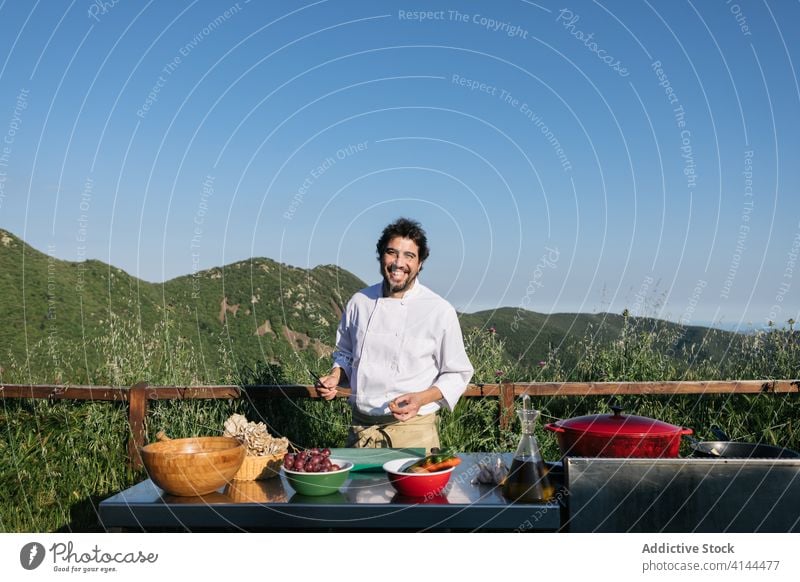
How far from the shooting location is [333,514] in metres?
2.94

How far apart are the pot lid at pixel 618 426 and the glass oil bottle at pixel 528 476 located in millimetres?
212

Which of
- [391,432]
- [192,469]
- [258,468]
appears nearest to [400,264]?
[391,432]

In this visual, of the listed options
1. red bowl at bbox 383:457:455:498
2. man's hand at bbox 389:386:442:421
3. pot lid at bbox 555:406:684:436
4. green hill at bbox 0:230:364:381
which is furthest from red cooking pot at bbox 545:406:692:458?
green hill at bbox 0:230:364:381

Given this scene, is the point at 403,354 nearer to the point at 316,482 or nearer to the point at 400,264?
the point at 400,264

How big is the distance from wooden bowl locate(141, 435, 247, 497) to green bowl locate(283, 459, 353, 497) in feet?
0.95

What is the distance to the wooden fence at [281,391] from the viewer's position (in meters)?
6.33

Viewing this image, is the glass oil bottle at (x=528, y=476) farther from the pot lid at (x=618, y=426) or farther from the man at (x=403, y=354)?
the man at (x=403, y=354)

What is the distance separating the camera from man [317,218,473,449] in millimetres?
4355

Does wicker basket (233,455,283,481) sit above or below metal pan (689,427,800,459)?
above

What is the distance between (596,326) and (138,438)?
519 centimetres

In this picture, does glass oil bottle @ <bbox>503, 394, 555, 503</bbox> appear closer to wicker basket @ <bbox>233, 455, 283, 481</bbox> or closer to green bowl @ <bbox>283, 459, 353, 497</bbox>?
green bowl @ <bbox>283, 459, 353, 497</bbox>

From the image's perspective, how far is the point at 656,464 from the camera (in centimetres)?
290

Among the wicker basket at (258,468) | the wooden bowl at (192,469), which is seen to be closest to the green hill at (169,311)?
the wicker basket at (258,468)

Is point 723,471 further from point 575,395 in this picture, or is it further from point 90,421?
point 90,421
